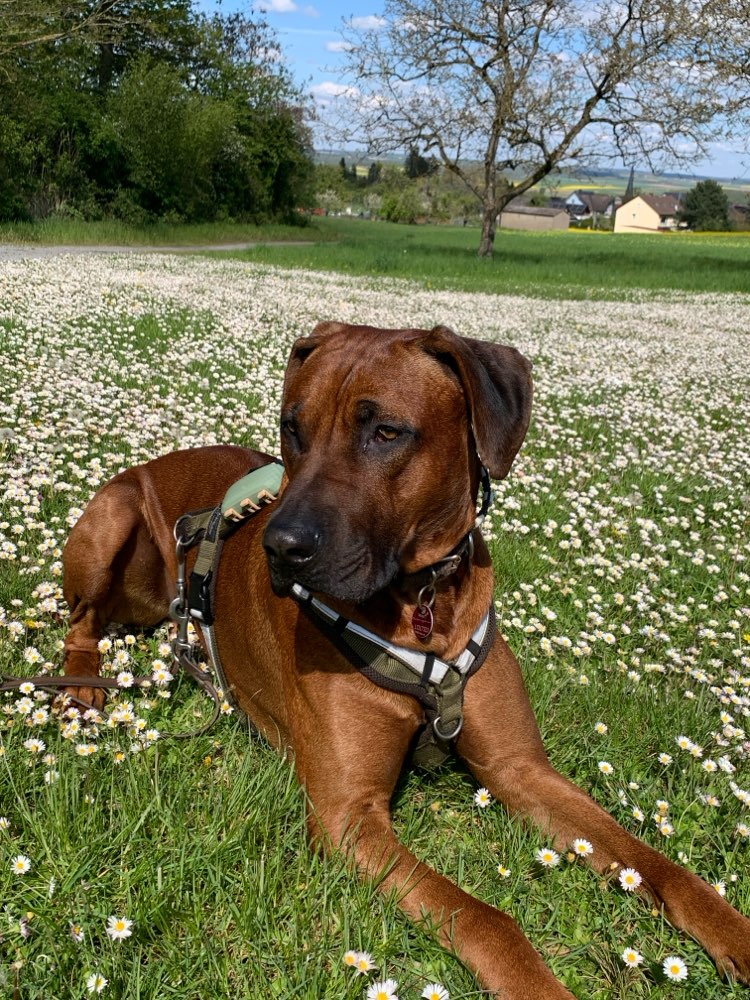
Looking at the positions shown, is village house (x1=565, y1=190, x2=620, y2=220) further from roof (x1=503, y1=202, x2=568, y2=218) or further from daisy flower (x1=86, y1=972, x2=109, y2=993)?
daisy flower (x1=86, y1=972, x2=109, y2=993)

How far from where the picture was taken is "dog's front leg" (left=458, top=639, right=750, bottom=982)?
7.43 feet

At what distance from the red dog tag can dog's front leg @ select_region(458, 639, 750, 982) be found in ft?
0.85

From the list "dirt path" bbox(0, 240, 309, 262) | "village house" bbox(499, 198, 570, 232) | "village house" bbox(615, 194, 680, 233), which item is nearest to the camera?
"dirt path" bbox(0, 240, 309, 262)

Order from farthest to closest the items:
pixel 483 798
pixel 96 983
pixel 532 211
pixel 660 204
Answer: pixel 660 204 < pixel 532 211 < pixel 483 798 < pixel 96 983

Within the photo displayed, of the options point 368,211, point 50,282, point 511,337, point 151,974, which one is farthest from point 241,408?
point 368,211

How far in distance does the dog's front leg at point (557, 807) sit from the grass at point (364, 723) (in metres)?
0.08

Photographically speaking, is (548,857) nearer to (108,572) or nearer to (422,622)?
(422,622)

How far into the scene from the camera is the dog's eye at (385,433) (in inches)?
97.1

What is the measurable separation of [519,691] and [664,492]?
3943 mm

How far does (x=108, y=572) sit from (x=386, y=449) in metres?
1.72

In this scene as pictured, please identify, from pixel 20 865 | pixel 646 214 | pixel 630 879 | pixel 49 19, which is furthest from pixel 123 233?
pixel 646 214

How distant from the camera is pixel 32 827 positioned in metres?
2.32

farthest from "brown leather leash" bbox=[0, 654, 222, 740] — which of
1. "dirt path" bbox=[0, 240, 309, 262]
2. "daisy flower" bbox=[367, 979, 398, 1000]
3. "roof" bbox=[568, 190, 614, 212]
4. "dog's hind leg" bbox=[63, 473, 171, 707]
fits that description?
"roof" bbox=[568, 190, 614, 212]

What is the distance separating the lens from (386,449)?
96.9 inches
